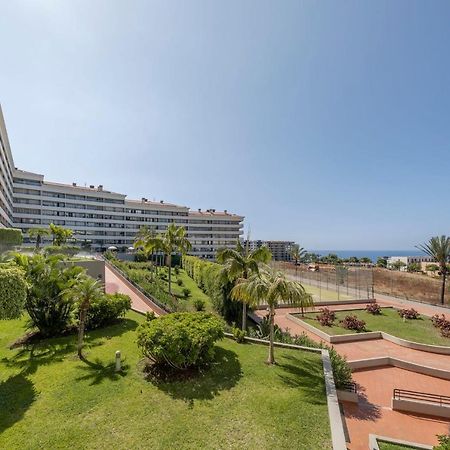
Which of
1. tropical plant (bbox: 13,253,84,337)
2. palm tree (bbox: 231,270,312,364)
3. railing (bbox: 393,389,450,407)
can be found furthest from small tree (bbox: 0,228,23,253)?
railing (bbox: 393,389,450,407)

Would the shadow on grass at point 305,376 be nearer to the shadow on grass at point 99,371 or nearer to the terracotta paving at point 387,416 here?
the terracotta paving at point 387,416

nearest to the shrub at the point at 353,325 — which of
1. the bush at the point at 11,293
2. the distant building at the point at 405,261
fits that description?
the bush at the point at 11,293

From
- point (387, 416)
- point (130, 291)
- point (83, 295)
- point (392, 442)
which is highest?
point (83, 295)

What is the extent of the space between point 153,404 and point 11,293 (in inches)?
281

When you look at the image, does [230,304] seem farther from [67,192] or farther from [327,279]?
[67,192]

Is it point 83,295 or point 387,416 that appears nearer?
point 387,416

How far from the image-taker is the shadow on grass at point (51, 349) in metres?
12.9

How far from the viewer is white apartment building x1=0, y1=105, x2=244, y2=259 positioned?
69188 mm

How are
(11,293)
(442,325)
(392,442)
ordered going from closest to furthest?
(392,442) → (11,293) → (442,325)

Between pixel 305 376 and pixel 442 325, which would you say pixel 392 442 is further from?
pixel 442 325

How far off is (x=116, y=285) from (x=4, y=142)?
40.2m

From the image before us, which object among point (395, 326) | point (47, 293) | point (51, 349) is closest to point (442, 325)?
point (395, 326)

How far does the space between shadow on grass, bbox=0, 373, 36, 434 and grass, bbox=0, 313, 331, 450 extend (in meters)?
0.03

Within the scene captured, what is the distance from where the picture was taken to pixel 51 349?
48.1 ft
